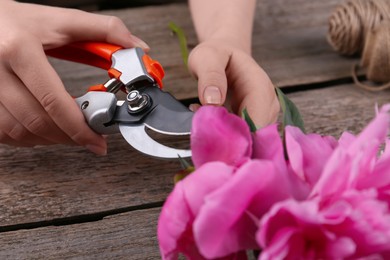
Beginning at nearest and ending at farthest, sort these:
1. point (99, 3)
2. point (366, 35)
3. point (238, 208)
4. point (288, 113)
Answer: point (238, 208)
point (288, 113)
point (366, 35)
point (99, 3)

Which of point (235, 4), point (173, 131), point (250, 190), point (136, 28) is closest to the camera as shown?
point (250, 190)

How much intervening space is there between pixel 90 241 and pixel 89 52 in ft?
A: 0.80

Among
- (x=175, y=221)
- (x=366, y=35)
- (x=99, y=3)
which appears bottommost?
(x=99, y=3)

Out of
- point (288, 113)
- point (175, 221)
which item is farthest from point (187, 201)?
point (288, 113)

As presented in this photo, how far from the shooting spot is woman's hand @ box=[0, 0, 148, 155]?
689 mm

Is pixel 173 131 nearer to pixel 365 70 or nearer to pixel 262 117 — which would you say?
pixel 262 117

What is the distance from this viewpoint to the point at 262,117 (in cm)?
70

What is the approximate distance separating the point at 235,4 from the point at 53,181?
15.1 inches

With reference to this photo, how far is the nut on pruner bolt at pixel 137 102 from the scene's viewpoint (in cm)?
65

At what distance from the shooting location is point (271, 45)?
105cm

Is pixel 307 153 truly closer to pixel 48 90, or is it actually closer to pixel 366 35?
pixel 48 90

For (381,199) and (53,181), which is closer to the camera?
(381,199)

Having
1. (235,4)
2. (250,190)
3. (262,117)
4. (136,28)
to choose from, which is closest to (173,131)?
(262,117)

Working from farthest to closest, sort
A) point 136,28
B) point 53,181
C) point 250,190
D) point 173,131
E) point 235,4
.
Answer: point 136,28 → point 235,4 → point 53,181 → point 173,131 → point 250,190
